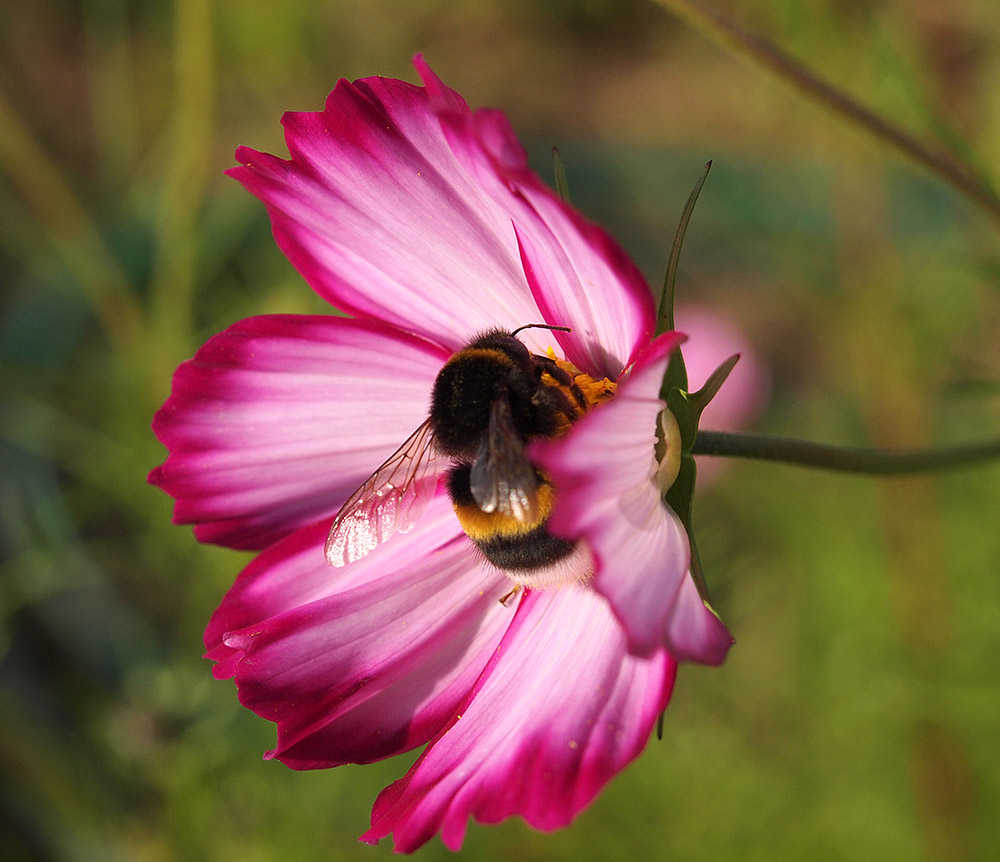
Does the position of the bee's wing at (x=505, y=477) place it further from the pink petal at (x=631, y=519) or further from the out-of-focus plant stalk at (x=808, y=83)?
the out-of-focus plant stalk at (x=808, y=83)

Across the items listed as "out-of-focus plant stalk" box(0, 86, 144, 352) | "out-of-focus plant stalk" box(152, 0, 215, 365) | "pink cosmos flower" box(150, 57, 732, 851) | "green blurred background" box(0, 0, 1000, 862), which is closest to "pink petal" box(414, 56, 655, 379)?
"pink cosmos flower" box(150, 57, 732, 851)

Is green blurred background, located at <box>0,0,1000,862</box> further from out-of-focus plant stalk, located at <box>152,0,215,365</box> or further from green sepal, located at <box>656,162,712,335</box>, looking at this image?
green sepal, located at <box>656,162,712,335</box>

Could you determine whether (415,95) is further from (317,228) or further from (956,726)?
(956,726)

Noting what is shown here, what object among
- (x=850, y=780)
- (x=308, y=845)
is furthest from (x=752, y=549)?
(x=308, y=845)

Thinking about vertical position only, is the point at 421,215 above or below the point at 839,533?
above

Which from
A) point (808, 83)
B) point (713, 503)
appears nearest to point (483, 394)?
point (808, 83)
